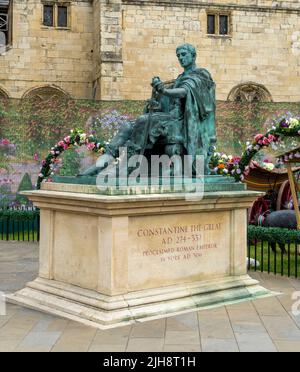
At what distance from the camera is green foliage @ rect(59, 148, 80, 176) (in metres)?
17.5

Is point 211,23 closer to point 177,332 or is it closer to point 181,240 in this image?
point 181,240

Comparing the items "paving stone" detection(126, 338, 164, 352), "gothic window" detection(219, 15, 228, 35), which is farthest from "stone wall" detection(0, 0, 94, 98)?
"paving stone" detection(126, 338, 164, 352)

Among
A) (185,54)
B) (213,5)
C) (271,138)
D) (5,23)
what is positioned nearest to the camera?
(185,54)

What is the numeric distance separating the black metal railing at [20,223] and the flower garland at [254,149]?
489cm

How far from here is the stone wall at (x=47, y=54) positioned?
74.3ft

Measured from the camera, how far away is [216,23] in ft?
78.5

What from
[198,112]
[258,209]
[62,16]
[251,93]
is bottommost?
[258,209]

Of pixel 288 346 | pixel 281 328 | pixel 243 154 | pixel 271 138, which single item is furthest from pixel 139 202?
pixel 243 154

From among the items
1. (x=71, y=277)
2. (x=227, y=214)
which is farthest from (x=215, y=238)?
(x=71, y=277)

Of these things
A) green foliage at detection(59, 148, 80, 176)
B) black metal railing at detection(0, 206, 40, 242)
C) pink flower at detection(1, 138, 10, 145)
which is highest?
pink flower at detection(1, 138, 10, 145)

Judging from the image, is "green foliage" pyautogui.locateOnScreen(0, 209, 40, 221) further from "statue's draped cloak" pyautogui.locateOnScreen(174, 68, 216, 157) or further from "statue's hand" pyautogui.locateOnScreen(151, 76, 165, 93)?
"statue's hand" pyautogui.locateOnScreen(151, 76, 165, 93)

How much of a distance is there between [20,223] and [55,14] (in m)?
11.5

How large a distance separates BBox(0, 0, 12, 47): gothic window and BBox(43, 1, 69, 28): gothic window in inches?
56.7

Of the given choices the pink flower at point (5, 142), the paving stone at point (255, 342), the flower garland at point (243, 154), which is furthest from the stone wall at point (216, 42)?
the paving stone at point (255, 342)
